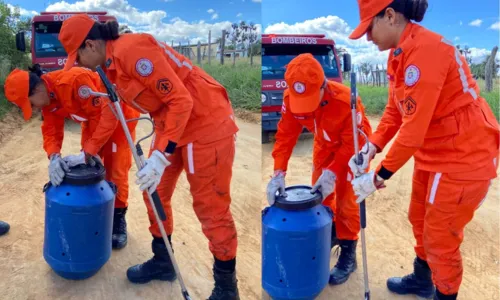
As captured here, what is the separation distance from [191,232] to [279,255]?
1.38m

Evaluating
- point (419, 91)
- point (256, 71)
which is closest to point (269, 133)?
point (256, 71)

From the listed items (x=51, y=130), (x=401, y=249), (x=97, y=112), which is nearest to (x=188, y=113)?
(x=97, y=112)

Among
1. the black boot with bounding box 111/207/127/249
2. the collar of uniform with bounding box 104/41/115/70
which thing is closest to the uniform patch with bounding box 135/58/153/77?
the collar of uniform with bounding box 104/41/115/70

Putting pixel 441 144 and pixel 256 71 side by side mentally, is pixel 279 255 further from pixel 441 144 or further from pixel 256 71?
pixel 256 71

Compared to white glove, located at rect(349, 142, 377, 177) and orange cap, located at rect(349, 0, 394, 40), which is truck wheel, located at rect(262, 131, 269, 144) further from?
orange cap, located at rect(349, 0, 394, 40)

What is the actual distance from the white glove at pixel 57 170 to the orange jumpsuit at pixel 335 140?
1.28 m

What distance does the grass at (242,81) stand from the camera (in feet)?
30.5

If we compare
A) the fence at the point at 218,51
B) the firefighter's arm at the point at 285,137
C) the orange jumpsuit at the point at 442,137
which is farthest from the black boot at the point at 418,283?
the fence at the point at 218,51

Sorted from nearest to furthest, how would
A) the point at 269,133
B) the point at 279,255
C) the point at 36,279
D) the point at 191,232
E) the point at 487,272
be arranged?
1. the point at 279,255
2. the point at 36,279
3. the point at 487,272
4. the point at 191,232
5. the point at 269,133

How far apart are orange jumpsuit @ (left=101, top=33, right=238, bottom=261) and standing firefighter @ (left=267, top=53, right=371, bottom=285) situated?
0.36m

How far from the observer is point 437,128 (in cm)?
212

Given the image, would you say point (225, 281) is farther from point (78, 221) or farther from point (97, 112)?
point (97, 112)

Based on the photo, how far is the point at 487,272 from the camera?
326cm

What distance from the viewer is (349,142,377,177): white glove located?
2289mm
